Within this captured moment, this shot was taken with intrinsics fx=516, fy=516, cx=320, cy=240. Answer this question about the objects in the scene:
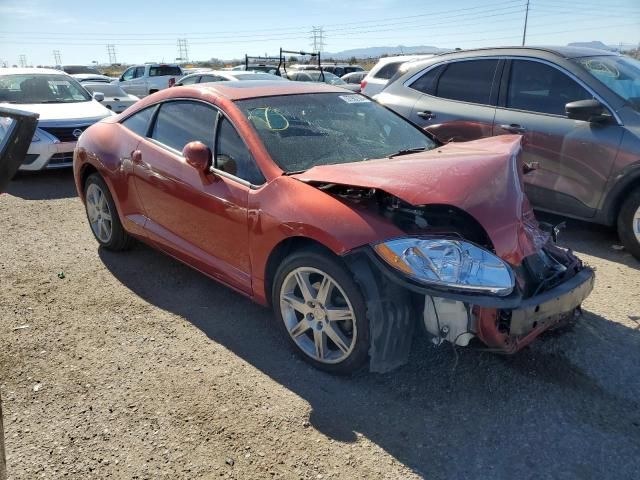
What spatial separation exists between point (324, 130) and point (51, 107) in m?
6.51

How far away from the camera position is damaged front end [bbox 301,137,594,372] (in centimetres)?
246

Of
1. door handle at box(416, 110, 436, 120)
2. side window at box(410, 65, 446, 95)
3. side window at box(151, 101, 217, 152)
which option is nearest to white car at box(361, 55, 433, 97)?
side window at box(410, 65, 446, 95)

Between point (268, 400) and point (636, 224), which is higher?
point (636, 224)

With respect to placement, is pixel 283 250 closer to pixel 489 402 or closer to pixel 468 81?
pixel 489 402

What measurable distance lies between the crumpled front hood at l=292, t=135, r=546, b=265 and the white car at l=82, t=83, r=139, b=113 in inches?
449

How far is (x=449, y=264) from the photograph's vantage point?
8.09 feet

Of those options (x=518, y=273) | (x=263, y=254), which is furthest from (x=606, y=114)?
(x=263, y=254)

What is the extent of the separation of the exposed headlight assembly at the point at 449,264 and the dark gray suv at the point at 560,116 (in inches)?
101

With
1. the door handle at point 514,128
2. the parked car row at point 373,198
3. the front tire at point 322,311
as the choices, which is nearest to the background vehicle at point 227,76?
the door handle at point 514,128

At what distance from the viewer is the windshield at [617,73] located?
15.4ft

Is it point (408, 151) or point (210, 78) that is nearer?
point (408, 151)

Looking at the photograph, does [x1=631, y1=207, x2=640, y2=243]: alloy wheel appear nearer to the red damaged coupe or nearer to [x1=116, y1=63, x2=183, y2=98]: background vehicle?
the red damaged coupe

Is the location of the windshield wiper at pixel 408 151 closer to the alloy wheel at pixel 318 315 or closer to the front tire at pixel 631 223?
the alloy wheel at pixel 318 315

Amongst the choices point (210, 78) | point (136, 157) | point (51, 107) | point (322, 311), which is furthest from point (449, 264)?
point (210, 78)
